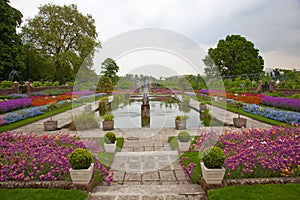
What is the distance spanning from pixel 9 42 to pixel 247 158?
89.9ft

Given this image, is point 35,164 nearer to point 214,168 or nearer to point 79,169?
point 79,169

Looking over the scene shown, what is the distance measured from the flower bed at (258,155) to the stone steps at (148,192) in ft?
1.94

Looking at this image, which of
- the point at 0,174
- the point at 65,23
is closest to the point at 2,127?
the point at 0,174

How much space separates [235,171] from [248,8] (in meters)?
7.70

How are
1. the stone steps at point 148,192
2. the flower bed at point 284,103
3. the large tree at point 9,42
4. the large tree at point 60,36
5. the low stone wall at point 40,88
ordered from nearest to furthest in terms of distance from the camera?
the stone steps at point 148,192, the flower bed at point 284,103, the low stone wall at point 40,88, the large tree at point 9,42, the large tree at point 60,36

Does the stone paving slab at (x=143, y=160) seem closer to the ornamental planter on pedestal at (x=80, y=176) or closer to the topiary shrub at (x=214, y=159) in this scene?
the ornamental planter on pedestal at (x=80, y=176)

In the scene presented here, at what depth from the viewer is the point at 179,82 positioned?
100ft

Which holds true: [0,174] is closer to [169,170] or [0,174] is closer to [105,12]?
[169,170]

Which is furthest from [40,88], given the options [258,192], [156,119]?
[258,192]

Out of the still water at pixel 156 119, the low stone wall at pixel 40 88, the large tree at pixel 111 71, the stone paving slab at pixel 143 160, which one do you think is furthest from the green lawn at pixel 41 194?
the large tree at pixel 111 71

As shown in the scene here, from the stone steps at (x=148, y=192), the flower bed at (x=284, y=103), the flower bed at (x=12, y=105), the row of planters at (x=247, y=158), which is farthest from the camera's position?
the flower bed at (x=12, y=105)

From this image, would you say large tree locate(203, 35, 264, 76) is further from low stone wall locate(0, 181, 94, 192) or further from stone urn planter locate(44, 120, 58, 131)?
low stone wall locate(0, 181, 94, 192)

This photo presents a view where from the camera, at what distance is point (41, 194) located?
3.29m

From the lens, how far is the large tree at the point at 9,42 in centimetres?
2242
